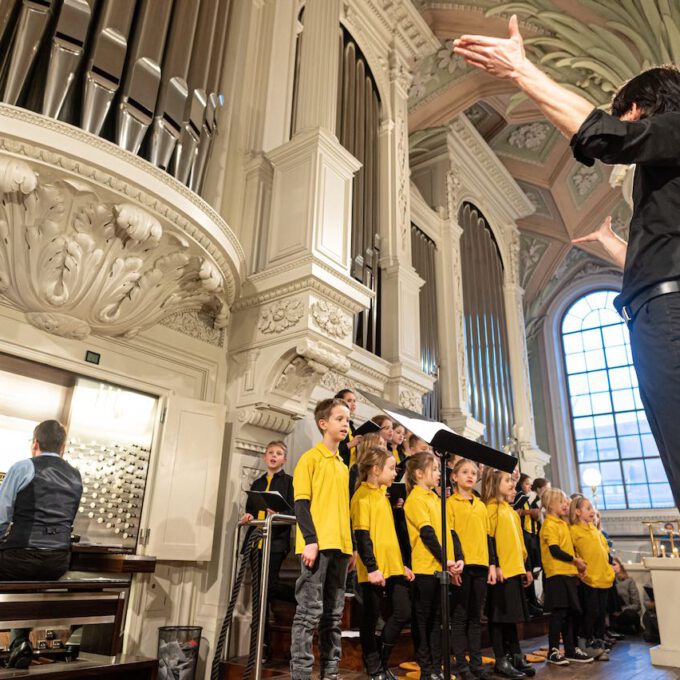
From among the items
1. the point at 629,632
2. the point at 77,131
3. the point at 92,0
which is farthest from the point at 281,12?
the point at 629,632

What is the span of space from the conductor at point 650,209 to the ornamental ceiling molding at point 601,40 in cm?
421

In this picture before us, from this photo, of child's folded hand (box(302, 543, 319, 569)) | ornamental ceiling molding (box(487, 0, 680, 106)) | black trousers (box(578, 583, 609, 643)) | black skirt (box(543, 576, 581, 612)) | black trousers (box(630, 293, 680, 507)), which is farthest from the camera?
ornamental ceiling molding (box(487, 0, 680, 106))

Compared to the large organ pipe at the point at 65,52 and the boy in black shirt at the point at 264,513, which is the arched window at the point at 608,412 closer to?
the boy in black shirt at the point at 264,513

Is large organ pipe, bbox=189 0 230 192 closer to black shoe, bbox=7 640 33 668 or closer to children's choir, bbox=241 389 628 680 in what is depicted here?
children's choir, bbox=241 389 628 680

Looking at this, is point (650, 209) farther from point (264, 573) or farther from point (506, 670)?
point (506, 670)

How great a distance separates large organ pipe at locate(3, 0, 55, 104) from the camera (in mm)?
3521

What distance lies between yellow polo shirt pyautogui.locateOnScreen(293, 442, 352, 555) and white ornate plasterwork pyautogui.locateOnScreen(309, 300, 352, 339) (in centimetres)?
159

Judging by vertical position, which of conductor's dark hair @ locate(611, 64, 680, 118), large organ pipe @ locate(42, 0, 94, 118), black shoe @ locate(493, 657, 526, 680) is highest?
large organ pipe @ locate(42, 0, 94, 118)

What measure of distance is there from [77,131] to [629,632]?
7306 millimetres

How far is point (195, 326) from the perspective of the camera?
4855mm

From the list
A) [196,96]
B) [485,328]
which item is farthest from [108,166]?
[485,328]

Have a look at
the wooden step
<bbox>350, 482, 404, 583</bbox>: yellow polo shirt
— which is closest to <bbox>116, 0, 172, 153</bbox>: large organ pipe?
<bbox>350, 482, 404, 583</bbox>: yellow polo shirt

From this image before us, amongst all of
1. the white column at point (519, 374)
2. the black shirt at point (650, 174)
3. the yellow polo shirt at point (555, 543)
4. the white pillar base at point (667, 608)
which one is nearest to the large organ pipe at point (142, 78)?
the black shirt at point (650, 174)

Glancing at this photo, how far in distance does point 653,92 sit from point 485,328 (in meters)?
9.08
